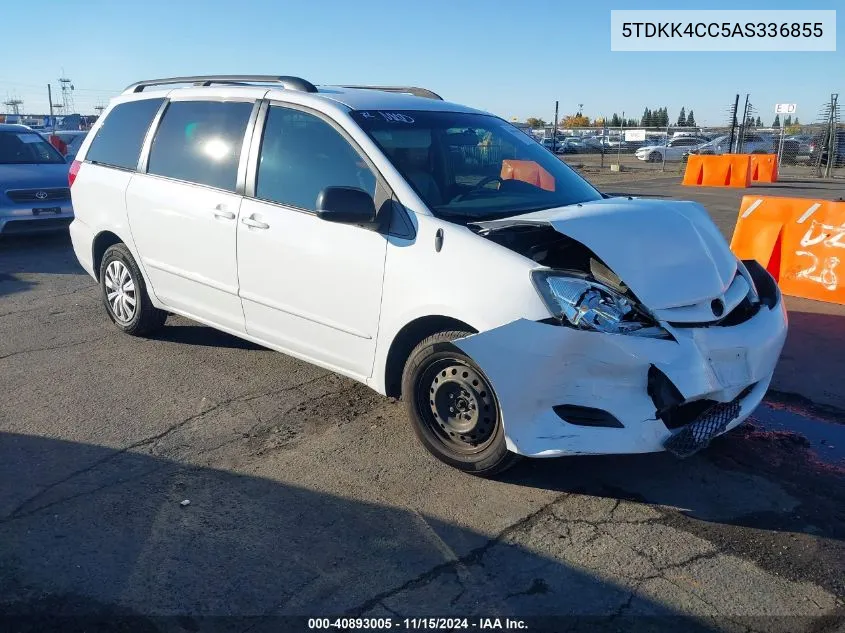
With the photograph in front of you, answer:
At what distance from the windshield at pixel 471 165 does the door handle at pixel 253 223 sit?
86 centimetres

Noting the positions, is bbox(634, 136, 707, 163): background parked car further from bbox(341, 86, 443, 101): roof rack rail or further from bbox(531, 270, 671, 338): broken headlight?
bbox(531, 270, 671, 338): broken headlight

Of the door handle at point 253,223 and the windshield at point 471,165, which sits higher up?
the windshield at point 471,165

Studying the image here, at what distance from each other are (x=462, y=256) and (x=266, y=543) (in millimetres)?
1606

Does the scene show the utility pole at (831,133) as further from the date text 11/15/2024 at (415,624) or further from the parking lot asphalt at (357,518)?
the date text 11/15/2024 at (415,624)

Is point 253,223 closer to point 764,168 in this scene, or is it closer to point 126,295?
point 126,295

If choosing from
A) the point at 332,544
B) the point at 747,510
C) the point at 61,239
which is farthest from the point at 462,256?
the point at 61,239

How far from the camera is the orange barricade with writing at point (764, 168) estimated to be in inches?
938

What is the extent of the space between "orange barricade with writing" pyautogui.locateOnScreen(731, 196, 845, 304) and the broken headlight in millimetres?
4930

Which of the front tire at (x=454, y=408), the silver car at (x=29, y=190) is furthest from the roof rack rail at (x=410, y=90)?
the silver car at (x=29, y=190)

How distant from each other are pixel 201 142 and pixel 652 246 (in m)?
3.14

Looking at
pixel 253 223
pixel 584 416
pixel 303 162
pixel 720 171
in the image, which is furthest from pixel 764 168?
pixel 584 416

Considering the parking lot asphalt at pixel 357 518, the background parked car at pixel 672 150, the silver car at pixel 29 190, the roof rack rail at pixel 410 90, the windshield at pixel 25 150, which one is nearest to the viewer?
the parking lot asphalt at pixel 357 518

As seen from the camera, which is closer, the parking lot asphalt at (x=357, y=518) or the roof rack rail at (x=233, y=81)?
the parking lot asphalt at (x=357, y=518)

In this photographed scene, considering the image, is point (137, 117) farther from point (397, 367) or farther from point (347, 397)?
point (397, 367)
